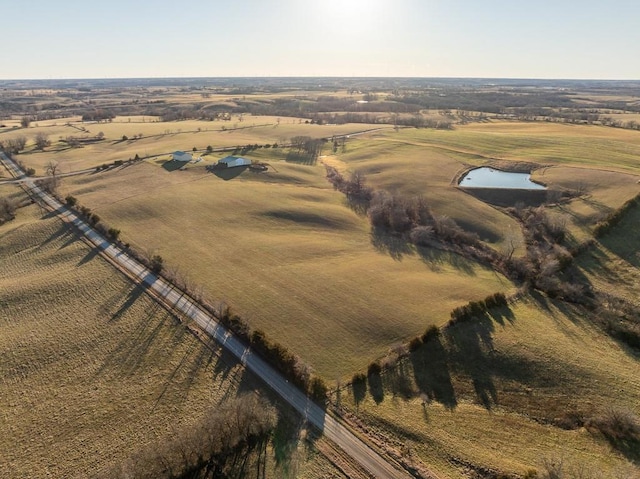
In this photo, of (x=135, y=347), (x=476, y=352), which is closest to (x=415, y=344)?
(x=476, y=352)

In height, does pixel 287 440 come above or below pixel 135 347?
below

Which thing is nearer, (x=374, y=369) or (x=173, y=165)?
(x=374, y=369)

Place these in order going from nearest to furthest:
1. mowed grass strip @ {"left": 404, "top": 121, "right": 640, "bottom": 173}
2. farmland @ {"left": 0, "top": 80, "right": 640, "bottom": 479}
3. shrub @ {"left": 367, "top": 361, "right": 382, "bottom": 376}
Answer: farmland @ {"left": 0, "top": 80, "right": 640, "bottom": 479} → shrub @ {"left": 367, "top": 361, "right": 382, "bottom": 376} → mowed grass strip @ {"left": 404, "top": 121, "right": 640, "bottom": 173}

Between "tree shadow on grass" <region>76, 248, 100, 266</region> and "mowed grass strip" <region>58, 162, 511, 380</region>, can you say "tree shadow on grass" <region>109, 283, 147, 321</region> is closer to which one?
"mowed grass strip" <region>58, 162, 511, 380</region>

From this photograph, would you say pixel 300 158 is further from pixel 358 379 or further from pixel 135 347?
pixel 358 379

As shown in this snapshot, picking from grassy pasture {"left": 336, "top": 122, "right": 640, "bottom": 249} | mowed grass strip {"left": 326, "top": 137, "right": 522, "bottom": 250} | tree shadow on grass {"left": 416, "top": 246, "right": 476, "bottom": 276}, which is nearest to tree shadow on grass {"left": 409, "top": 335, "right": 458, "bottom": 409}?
tree shadow on grass {"left": 416, "top": 246, "right": 476, "bottom": 276}

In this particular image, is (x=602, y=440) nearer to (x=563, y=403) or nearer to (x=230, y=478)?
(x=563, y=403)

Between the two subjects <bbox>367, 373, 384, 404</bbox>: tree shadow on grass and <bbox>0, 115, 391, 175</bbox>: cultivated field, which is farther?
<bbox>0, 115, 391, 175</bbox>: cultivated field
